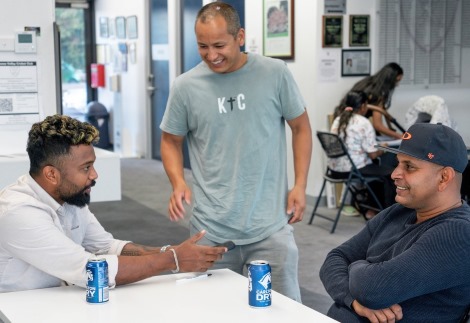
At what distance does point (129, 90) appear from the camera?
1164 centimetres

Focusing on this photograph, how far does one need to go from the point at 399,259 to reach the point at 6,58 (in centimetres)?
273

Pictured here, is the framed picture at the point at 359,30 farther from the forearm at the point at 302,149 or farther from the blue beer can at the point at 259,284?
the blue beer can at the point at 259,284

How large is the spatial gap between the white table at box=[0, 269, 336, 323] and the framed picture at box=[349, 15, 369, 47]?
525cm

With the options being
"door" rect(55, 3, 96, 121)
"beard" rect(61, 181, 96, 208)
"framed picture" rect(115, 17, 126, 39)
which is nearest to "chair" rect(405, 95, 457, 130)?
"beard" rect(61, 181, 96, 208)

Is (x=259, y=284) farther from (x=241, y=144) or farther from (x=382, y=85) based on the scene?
(x=382, y=85)

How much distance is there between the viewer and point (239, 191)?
10.00 ft

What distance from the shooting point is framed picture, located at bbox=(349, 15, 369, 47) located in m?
7.50

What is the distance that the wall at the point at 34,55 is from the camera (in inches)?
169

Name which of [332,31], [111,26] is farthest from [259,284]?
[111,26]

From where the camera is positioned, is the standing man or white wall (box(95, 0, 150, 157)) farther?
white wall (box(95, 0, 150, 157))

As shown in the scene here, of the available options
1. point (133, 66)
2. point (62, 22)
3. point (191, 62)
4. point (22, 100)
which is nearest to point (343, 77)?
point (191, 62)

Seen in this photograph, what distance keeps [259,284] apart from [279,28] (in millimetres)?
5633

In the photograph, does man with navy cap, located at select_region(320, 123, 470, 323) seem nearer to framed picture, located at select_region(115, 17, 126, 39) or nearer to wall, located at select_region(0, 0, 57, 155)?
wall, located at select_region(0, 0, 57, 155)

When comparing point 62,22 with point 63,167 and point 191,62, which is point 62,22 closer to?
point 191,62
